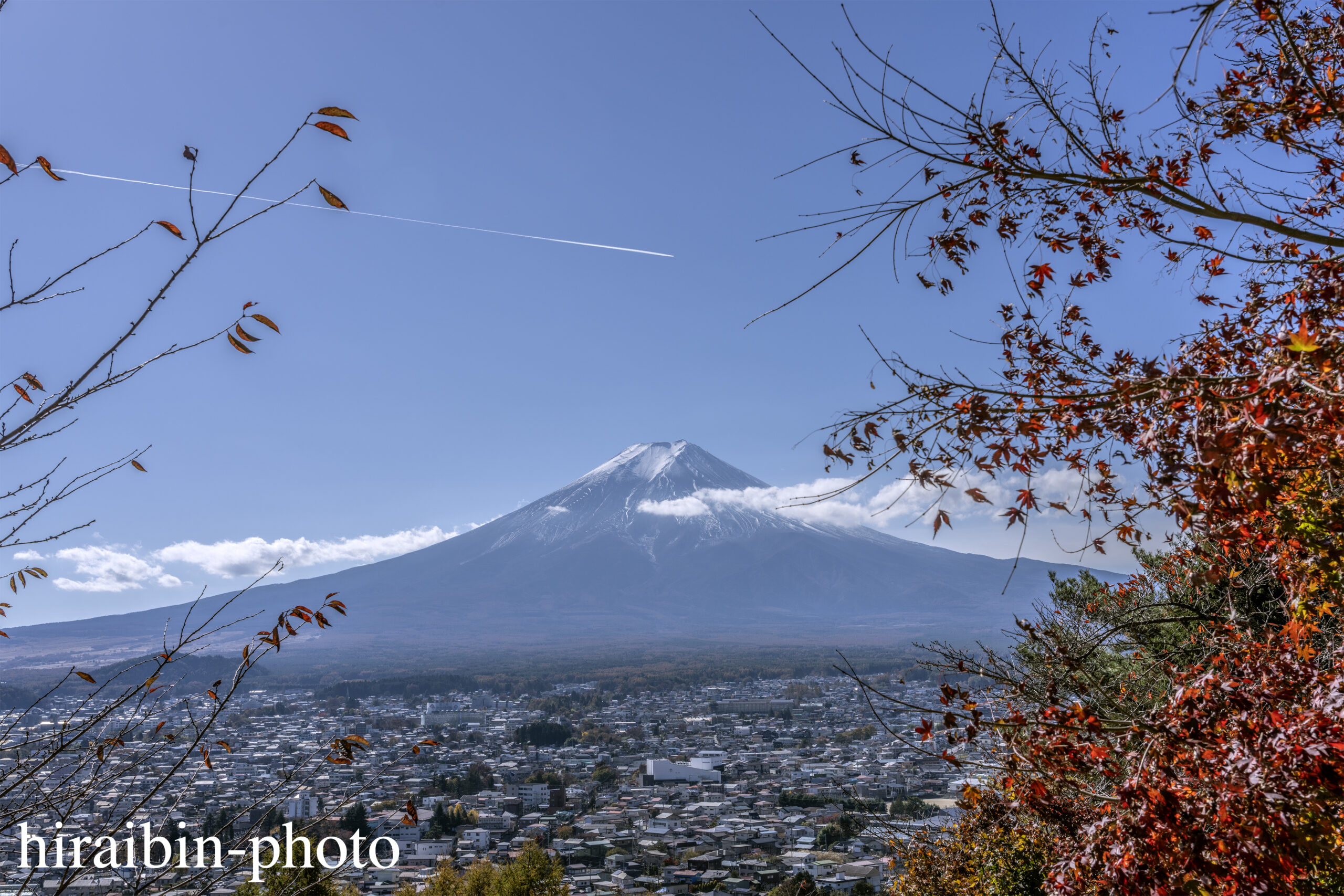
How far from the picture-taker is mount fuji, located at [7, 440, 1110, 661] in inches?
3713

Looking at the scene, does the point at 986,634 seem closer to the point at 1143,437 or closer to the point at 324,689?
the point at 324,689

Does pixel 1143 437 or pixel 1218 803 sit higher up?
pixel 1143 437

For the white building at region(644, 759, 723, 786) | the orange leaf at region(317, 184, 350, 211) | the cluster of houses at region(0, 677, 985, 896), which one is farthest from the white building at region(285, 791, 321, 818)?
the orange leaf at region(317, 184, 350, 211)

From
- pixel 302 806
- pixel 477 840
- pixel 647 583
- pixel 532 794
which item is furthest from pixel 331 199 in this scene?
pixel 647 583

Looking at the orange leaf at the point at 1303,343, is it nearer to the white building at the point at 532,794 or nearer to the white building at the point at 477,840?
the white building at the point at 477,840

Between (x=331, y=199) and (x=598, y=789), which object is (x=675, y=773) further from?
(x=331, y=199)

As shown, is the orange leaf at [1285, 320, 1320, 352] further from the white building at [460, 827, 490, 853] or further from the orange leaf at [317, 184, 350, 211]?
the white building at [460, 827, 490, 853]

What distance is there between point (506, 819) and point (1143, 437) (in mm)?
21946

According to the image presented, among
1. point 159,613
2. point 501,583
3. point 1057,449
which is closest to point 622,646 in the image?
point 501,583

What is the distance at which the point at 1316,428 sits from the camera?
1.72 metres

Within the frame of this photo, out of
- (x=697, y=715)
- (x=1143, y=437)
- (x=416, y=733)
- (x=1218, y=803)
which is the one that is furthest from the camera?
(x=697, y=715)

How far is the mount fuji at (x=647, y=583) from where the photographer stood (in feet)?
309

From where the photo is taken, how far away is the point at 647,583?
12512 cm

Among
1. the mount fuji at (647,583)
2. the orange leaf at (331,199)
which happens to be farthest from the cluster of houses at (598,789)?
the mount fuji at (647,583)
